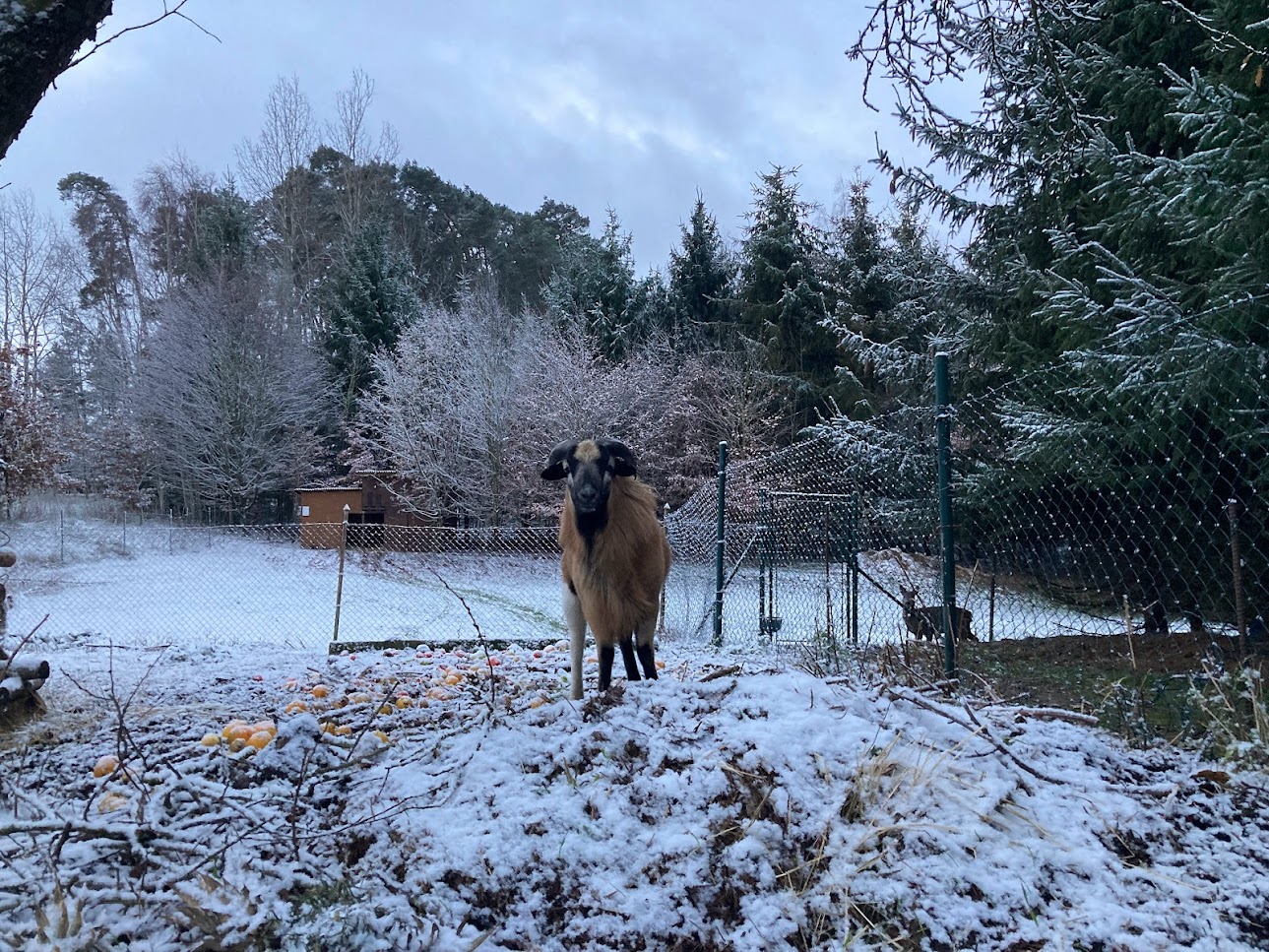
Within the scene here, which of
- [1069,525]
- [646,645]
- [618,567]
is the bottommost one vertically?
[646,645]

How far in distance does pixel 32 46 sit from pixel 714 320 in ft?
81.0

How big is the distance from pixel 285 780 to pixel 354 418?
84.6 ft

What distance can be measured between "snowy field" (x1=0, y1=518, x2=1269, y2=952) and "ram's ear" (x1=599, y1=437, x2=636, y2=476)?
1928mm

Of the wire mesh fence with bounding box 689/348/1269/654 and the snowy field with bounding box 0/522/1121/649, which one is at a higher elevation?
the wire mesh fence with bounding box 689/348/1269/654

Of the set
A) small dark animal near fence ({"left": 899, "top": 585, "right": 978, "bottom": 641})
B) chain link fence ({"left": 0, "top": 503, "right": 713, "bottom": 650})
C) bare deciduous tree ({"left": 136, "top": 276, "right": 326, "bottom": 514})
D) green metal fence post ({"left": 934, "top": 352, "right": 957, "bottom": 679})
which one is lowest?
chain link fence ({"left": 0, "top": 503, "right": 713, "bottom": 650})

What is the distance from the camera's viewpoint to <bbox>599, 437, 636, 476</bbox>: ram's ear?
492cm

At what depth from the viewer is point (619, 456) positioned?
4.95 metres

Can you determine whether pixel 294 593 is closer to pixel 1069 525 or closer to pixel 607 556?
pixel 607 556

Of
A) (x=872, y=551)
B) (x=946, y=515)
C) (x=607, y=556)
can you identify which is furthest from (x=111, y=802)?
(x=872, y=551)

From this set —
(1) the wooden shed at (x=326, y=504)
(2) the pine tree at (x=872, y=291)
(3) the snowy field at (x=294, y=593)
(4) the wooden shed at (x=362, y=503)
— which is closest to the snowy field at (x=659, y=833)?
(3) the snowy field at (x=294, y=593)

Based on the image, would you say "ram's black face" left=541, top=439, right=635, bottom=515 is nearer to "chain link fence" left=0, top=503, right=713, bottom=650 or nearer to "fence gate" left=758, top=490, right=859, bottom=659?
"fence gate" left=758, top=490, right=859, bottom=659

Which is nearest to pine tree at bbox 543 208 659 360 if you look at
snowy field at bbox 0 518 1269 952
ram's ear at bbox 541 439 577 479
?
ram's ear at bbox 541 439 577 479

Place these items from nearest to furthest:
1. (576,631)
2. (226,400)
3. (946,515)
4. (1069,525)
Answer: (946,515)
(576,631)
(1069,525)
(226,400)

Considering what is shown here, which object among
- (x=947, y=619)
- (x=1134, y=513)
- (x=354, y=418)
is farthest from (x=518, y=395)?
(x=947, y=619)
